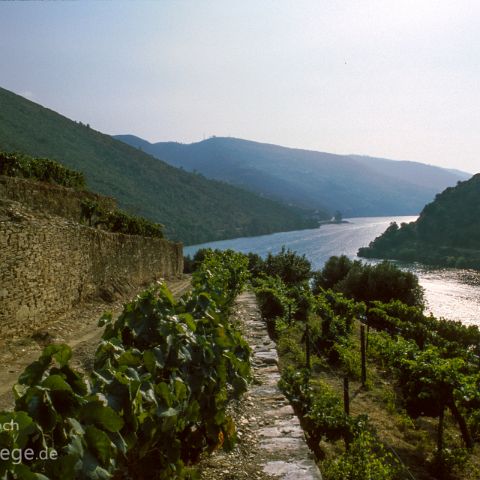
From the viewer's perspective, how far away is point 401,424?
9914 millimetres

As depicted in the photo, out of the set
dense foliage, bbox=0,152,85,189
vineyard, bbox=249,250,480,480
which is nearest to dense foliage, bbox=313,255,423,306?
vineyard, bbox=249,250,480,480

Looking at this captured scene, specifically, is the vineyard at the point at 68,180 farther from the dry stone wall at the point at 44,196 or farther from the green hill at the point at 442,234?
the green hill at the point at 442,234

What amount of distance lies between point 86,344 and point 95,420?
811 centimetres

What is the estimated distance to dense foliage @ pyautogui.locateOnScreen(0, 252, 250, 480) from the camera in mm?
2068

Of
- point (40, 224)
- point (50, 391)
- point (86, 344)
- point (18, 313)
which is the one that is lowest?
point (86, 344)

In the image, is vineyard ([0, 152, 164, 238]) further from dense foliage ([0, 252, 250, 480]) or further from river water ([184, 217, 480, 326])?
river water ([184, 217, 480, 326])

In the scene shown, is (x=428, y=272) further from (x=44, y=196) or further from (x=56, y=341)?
(x=56, y=341)

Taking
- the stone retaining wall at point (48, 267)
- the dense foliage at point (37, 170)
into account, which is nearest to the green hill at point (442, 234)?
the dense foliage at point (37, 170)

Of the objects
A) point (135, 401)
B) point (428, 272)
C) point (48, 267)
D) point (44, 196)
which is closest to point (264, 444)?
point (135, 401)

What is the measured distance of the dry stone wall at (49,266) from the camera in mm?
9625

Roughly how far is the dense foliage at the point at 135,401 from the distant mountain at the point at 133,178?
196ft

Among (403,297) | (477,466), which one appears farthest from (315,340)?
(403,297)

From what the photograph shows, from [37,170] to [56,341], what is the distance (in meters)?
11.2

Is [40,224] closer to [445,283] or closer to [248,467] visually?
[248,467]
